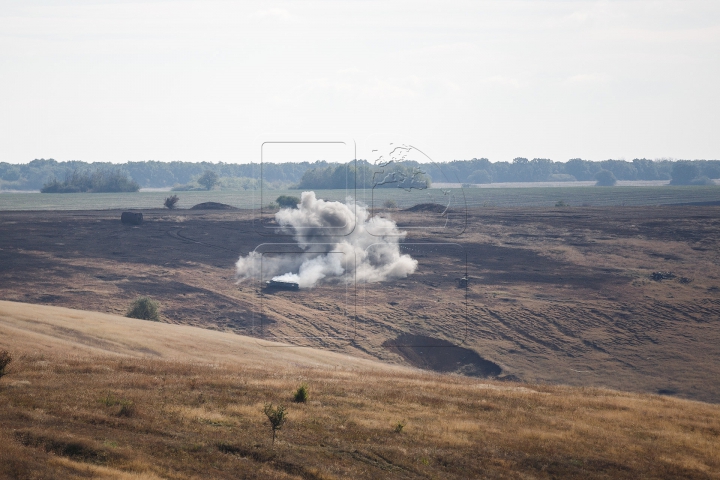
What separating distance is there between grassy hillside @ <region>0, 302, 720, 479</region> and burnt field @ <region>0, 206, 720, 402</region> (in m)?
20.0

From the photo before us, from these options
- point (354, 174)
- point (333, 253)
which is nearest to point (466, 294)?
point (333, 253)

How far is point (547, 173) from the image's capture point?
184 m

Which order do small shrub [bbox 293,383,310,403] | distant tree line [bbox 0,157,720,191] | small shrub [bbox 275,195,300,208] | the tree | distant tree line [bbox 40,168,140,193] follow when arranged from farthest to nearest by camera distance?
distant tree line [bbox 40,168,140,193]
the tree
small shrub [bbox 275,195,300,208]
distant tree line [bbox 0,157,720,191]
small shrub [bbox 293,383,310,403]

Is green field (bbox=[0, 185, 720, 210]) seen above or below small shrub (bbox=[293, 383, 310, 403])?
above

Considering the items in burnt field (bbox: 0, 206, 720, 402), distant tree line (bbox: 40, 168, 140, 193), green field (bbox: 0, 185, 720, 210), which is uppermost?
distant tree line (bbox: 40, 168, 140, 193)

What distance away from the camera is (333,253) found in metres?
65.8

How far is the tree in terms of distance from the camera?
165 metres

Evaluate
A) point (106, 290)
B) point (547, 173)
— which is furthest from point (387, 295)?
point (547, 173)

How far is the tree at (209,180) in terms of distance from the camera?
541 ft

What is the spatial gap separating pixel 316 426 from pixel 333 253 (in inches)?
1778

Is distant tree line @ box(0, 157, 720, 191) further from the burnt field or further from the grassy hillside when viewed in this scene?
the grassy hillside

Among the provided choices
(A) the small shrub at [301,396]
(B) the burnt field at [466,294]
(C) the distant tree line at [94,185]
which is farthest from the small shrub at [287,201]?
(C) the distant tree line at [94,185]

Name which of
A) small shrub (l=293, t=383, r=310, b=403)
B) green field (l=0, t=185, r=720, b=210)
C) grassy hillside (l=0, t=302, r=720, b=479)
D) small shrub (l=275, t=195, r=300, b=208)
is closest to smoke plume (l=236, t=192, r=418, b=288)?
small shrub (l=275, t=195, r=300, b=208)

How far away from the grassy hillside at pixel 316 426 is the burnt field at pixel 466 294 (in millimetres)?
19983
